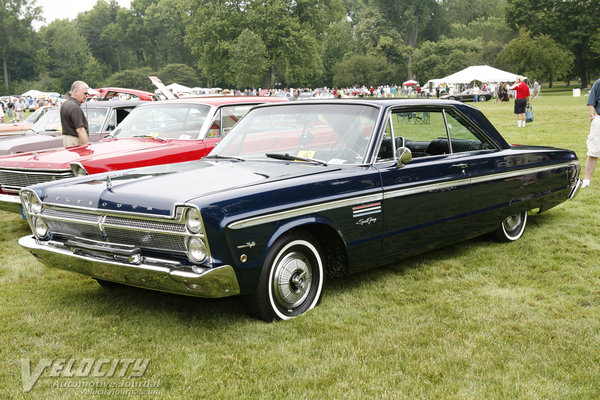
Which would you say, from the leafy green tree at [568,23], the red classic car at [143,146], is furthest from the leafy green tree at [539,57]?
the red classic car at [143,146]

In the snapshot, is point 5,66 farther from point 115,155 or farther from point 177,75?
point 115,155

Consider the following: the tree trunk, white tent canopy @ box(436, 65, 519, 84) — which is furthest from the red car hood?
the tree trunk

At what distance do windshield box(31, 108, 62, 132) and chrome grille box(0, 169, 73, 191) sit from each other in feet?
11.0

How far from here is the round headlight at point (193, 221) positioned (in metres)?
3.56

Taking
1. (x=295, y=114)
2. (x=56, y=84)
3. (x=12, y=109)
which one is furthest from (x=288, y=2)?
(x=295, y=114)

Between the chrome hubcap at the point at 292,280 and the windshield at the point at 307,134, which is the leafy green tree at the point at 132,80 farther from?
the chrome hubcap at the point at 292,280

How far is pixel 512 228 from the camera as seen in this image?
6.25 meters

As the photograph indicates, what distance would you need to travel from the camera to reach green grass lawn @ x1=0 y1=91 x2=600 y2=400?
3229 mm

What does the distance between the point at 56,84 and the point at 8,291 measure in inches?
4047

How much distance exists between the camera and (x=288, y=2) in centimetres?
6456

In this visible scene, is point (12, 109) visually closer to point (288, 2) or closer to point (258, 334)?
point (288, 2)

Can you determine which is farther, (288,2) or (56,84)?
(56,84)

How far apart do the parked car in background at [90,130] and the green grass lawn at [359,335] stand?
13.8 ft

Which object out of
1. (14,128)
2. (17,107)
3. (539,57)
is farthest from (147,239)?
(539,57)
